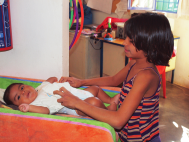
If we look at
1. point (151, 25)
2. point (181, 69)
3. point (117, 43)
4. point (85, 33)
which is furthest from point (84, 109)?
point (181, 69)

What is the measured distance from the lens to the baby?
54.7 inches

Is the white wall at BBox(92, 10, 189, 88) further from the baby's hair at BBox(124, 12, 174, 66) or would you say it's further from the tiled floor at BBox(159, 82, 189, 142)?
the baby's hair at BBox(124, 12, 174, 66)

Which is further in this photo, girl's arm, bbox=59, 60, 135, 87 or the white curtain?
the white curtain

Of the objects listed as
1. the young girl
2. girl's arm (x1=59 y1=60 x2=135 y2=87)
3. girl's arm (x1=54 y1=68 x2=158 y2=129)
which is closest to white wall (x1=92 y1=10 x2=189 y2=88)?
girl's arm (x1=59 y1=60 x2=135 y2=87)

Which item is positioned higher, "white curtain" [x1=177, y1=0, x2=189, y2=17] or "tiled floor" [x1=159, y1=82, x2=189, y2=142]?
"white curtain" [x1=177, y1=0, x2=189, y2=17]

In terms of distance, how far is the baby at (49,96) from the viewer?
1390 mm

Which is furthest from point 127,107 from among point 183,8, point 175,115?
point 183,8

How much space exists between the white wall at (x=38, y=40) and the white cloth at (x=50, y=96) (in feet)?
0.86

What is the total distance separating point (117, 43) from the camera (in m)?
2.95

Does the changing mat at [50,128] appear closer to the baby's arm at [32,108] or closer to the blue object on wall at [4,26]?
the baby's arm at [32,108]

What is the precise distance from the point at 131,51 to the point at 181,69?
2719 mm

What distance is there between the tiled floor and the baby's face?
4.57ft

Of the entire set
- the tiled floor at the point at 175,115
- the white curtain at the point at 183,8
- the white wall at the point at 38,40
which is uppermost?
the white curtain at the point at 183,8

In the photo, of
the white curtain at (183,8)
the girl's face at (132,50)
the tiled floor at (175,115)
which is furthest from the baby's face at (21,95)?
the white curtain at (183,8)
